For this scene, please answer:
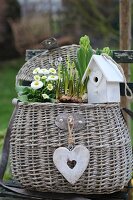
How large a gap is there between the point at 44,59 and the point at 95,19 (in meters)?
6.46

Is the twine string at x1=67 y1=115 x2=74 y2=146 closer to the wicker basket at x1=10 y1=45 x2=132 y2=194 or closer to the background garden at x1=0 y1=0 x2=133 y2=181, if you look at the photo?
the wicker basket at x1=10 y1=45 x2=132 y2=194

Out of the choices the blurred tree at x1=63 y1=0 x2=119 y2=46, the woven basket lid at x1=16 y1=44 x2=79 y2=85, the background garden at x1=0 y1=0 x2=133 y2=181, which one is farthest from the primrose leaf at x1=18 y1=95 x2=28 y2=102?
the blurred tree at x1=63 y1=0 x2=119 y2=46

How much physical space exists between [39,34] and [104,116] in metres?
6.75

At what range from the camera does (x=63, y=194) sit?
6.84 feet

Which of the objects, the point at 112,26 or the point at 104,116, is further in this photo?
the point at 112,26

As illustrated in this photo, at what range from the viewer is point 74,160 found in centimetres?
203

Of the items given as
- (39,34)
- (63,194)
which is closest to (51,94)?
(63,194)

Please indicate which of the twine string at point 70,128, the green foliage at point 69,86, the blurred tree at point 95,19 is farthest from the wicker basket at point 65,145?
the blurred tree at point 95,19

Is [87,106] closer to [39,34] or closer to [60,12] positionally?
[39,34]

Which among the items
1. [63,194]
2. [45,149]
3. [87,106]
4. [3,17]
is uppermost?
[3,17]

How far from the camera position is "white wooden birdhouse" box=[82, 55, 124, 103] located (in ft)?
6.84

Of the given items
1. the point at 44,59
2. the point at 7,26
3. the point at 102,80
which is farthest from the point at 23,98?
the point at 7,26

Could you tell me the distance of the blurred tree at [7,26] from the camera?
8758mm

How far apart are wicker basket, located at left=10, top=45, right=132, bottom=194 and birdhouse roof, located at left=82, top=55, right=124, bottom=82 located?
108 millimetres
